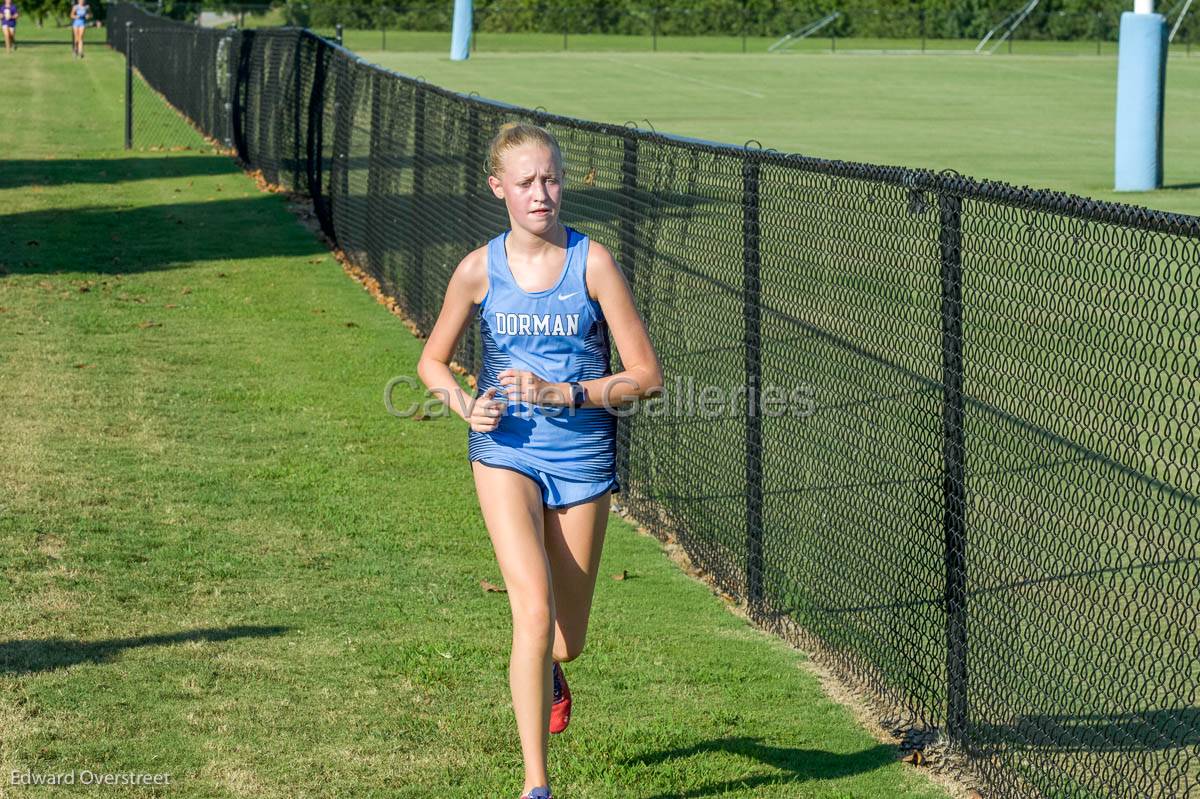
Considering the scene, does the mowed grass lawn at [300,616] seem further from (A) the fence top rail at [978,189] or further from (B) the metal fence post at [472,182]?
(A) the fence top rail at [978,189]

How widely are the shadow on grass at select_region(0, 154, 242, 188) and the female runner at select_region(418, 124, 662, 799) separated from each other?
59.8ft

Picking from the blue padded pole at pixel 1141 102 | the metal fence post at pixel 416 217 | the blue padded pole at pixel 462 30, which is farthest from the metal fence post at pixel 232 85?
the blue padded pole at pixel 462 30

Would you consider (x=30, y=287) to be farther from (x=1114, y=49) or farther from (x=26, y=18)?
(x=26, y=18)

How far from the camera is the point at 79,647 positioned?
5.95 metres

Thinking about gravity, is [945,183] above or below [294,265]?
above

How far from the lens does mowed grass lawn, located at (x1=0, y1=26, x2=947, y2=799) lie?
5.09 m

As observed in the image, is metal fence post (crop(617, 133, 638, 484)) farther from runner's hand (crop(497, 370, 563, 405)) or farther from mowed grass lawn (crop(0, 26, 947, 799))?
runner's hand (crop(497, 370, 563, 405))

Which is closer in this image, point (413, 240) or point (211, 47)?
point (413, 240)


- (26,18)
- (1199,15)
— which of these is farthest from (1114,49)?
(26,18)

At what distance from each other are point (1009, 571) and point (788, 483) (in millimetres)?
1890

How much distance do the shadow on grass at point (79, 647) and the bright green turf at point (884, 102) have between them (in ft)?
49.9

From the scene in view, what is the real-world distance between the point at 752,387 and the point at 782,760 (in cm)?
187

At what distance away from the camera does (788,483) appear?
23.3 feet

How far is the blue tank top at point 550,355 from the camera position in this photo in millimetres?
4512
